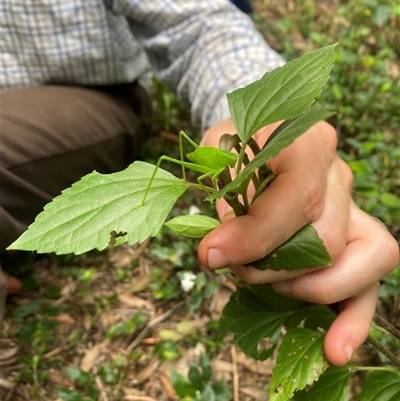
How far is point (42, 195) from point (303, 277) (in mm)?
857

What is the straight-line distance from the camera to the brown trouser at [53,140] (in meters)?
1.27

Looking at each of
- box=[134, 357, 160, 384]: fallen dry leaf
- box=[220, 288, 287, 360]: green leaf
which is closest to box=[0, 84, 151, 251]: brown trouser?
box=[134, 357, 160, 384]: fallen dry leaf

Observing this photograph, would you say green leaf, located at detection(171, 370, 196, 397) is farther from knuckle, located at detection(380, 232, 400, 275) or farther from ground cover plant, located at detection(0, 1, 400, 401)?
knuckle, located at detection(380, 232, 400, 275)

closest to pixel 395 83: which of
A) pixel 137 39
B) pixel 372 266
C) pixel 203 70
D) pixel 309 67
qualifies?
pixel 203 70

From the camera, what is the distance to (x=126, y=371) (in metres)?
1.27

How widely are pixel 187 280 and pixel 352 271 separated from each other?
0.71 metres

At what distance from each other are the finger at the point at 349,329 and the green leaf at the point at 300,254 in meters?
0.17

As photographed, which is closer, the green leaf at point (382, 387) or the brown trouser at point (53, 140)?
the green leaf at point (382, 387)

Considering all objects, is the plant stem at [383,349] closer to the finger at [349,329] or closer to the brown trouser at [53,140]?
the finger at [349,329]

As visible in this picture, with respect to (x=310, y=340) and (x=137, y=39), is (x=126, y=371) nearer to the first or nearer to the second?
(x=310, y=340)

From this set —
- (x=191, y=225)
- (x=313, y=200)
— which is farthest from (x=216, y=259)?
(x=313, y=200)

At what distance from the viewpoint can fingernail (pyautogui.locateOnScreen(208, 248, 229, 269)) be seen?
653 millimetres

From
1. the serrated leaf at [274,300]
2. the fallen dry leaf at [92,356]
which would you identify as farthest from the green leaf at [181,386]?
the serrated leaf at [274,300]

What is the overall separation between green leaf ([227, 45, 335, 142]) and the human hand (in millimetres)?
123
